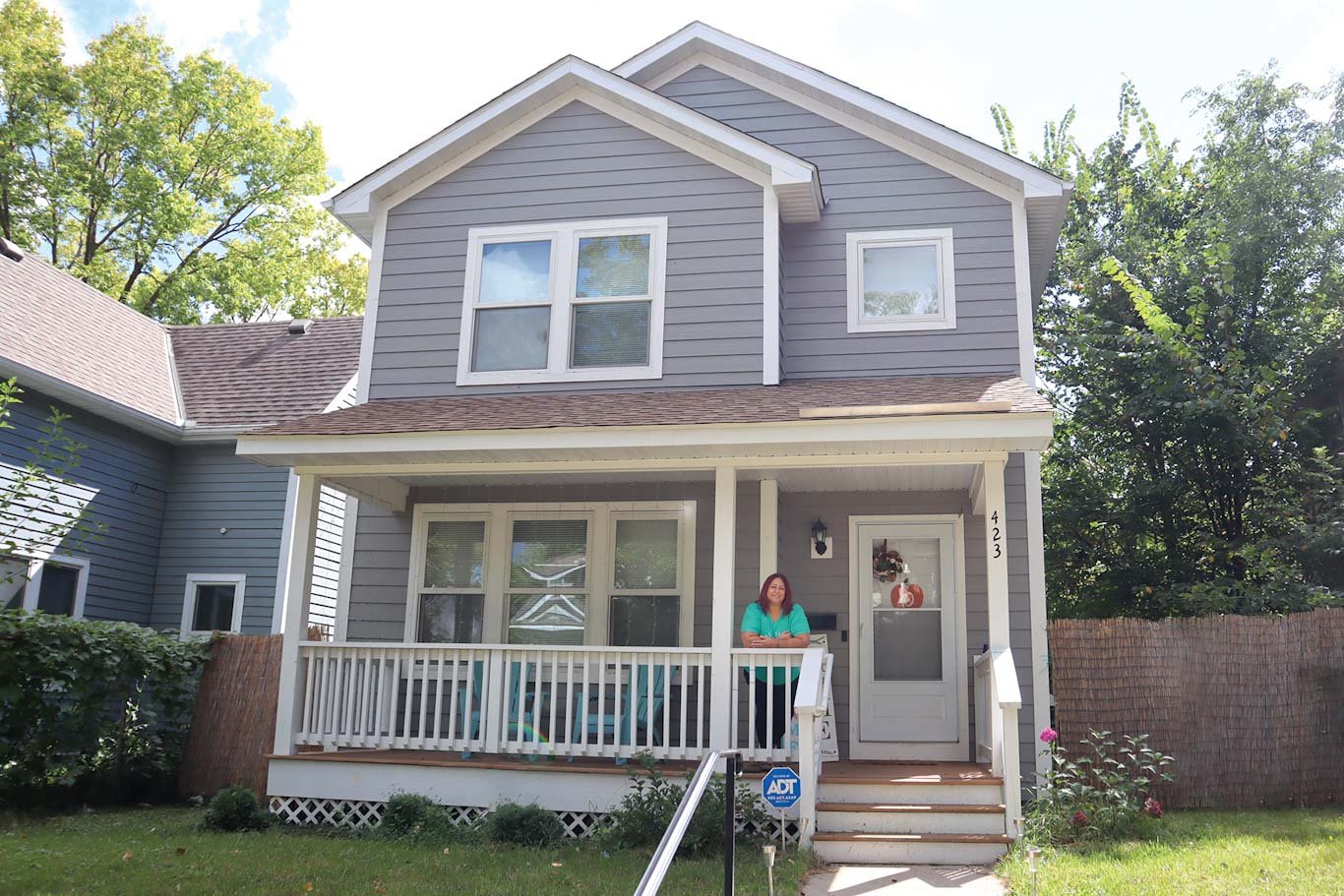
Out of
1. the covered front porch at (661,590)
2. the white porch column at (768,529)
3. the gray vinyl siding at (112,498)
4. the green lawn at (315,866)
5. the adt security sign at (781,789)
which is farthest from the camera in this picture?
the gray vinyl siding at (112,498)

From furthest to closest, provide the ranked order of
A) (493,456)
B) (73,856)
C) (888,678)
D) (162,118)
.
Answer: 1. (162,118)
2. (888,678)
3. (493,456)
4. (73,856)

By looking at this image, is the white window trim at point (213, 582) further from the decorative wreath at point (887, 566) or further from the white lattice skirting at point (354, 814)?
the decorative wreath at point (887, 566)

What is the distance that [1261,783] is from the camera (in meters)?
8.60

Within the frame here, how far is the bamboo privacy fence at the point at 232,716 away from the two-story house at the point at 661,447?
3.47ft

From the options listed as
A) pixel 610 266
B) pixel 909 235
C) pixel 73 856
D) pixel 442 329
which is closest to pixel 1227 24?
pixel 909 235

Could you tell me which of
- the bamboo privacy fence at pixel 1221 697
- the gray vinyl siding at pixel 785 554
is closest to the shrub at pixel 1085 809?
the bamboo privacy fence at pixel 1221 697

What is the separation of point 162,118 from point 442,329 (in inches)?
653

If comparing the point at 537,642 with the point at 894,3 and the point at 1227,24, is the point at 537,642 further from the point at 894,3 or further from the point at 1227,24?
the point at 1227,24

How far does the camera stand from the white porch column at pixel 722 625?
7.46 metres

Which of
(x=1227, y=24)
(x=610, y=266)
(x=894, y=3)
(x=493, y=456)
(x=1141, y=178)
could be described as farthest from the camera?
(x=1141, y=178)

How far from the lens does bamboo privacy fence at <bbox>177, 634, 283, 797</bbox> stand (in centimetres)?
988

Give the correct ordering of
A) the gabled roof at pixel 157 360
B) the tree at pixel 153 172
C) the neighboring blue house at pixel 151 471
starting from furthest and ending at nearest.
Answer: the tree at pixel 153 172 → the gabled roof at pixel 157 360 → the neighboring blue house at pixel 151 471

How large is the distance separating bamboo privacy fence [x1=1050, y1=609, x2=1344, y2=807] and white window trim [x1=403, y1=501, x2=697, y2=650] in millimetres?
3054

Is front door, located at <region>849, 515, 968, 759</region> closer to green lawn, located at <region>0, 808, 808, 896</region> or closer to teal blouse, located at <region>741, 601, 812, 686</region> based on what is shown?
teal blouse, located at <region>741, 601, 812, 686</region>
